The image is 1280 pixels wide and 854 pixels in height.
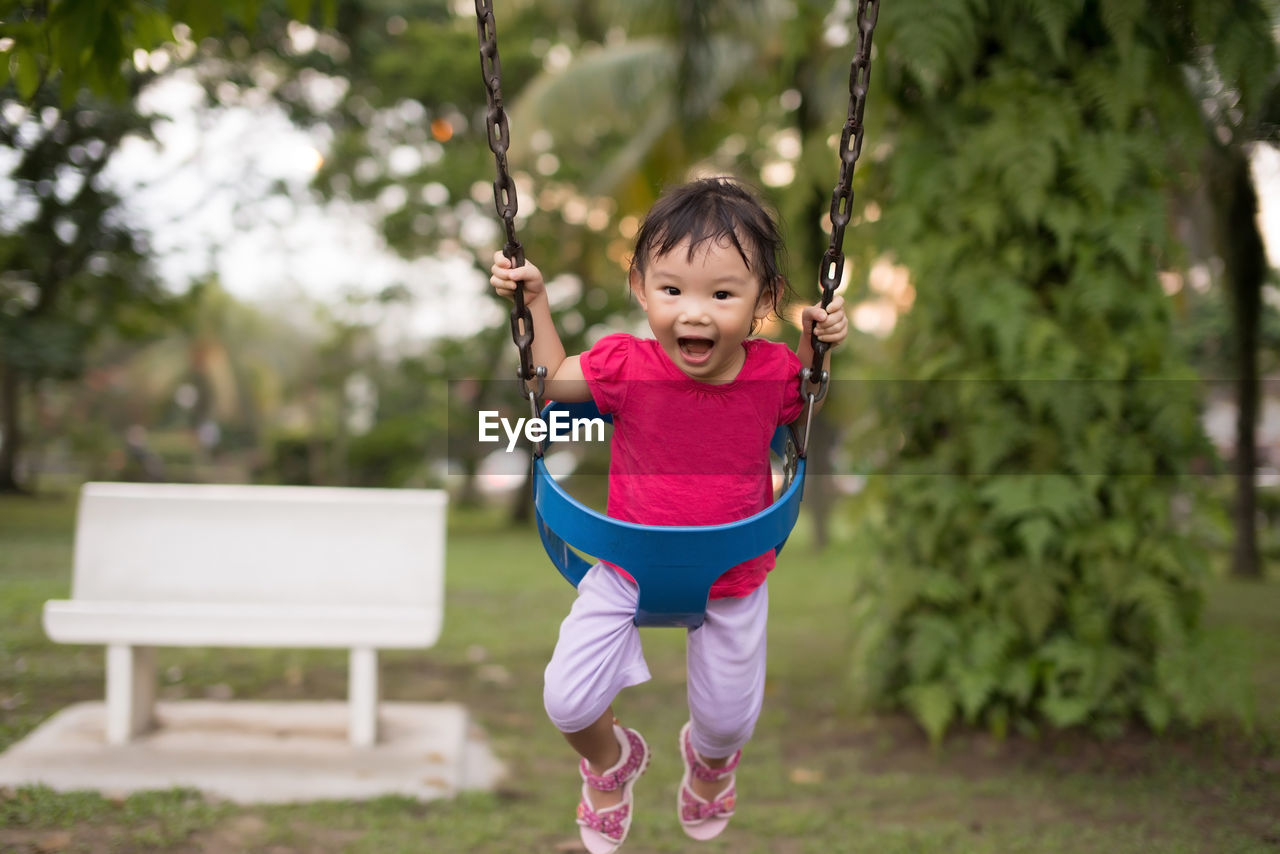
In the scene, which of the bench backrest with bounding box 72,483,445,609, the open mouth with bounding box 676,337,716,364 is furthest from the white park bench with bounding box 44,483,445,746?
the open mouth with bounding box 676,337,716,364

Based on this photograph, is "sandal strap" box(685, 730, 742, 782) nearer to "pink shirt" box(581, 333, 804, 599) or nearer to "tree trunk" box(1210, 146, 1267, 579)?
"pink shirt" box(581, 333, 804, 599)

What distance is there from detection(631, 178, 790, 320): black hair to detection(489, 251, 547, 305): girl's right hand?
22 centimetres

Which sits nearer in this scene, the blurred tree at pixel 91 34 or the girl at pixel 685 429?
the girl at pixel 685 429

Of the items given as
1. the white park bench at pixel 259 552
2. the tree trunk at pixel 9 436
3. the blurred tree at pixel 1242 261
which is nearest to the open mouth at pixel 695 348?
the white park bench at pixel 259 552

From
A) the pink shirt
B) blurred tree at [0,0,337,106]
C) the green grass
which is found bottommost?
the green grass

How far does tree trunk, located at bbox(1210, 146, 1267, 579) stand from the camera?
848 cm

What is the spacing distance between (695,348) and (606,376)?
0.77 ft

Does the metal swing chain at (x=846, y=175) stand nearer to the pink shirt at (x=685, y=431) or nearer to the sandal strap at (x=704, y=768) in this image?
the pink shirt at (x=685, y=431)

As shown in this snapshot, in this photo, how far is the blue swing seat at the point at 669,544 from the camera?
2111 mm

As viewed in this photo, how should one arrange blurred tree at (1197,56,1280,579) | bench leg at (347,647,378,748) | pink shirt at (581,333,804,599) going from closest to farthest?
pink shirt at (581,333,804,599), bench leg at (347,647,378,748), blurred tree at (1197,56,1280,579)

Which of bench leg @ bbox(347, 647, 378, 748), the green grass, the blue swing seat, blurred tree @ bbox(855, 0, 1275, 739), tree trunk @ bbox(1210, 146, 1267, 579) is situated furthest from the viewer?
tree trunk @ bbox(1210, 146, 1267, 579)

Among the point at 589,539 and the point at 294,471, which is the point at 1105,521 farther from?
the point at 294,471

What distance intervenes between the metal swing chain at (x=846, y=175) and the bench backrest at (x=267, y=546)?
119 inches

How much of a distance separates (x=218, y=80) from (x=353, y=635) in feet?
35.1
